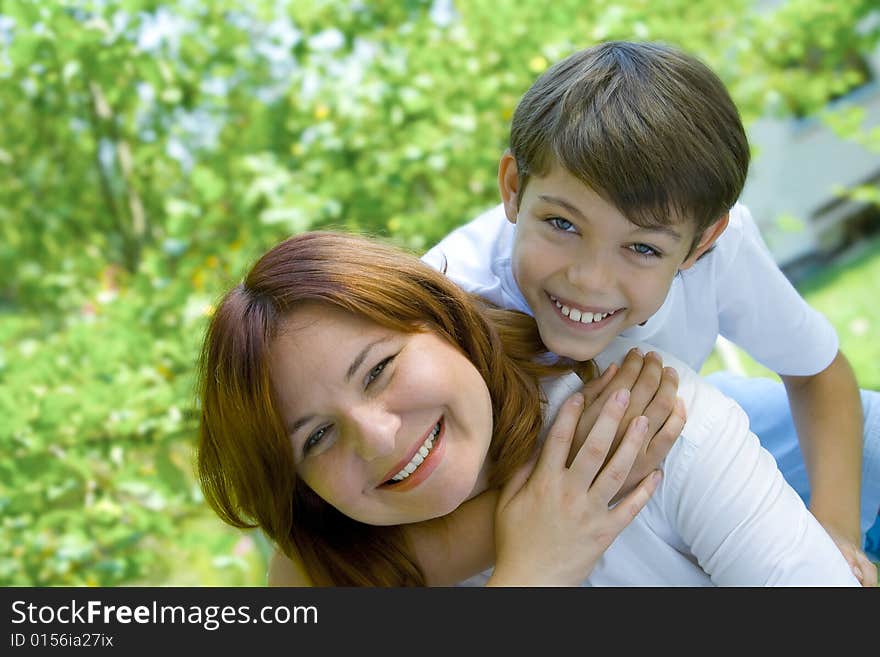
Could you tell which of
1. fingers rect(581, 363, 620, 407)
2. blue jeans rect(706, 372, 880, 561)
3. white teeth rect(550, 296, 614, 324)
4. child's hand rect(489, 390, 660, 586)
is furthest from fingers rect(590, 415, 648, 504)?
blue jeans rect(706, 372, 880, 561)

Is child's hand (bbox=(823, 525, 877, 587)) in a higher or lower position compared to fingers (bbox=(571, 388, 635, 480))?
lower

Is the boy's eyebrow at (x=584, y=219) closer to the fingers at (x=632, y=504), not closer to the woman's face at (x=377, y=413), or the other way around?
the woman's face at (x=377, y=413)

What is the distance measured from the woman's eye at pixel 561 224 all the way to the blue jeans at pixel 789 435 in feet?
3.39

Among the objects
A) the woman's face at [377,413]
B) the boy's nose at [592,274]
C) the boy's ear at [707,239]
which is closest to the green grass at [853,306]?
the boy's ear at [707,239]

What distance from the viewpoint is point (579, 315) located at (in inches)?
79.0

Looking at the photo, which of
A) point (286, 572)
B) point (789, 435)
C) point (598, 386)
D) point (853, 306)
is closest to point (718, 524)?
point (598, 386)

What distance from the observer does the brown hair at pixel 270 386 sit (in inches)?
71.7

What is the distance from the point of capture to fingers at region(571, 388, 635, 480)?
1983 mm

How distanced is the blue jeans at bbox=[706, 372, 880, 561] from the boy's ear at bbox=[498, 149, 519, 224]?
0.98 m

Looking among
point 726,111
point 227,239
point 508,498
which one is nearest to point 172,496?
point 227,239

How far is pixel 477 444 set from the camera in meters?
1.87

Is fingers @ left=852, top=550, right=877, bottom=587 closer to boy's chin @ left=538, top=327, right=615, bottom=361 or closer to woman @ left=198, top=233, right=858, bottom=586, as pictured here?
woman @ left=198, top=233, right=858, bottom=586

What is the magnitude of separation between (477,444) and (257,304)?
502 mm

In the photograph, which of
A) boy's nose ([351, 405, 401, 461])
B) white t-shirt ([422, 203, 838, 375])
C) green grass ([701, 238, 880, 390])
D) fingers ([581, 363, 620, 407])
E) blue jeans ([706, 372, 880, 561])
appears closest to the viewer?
boy's nose ([351, 405, 401, 461])
